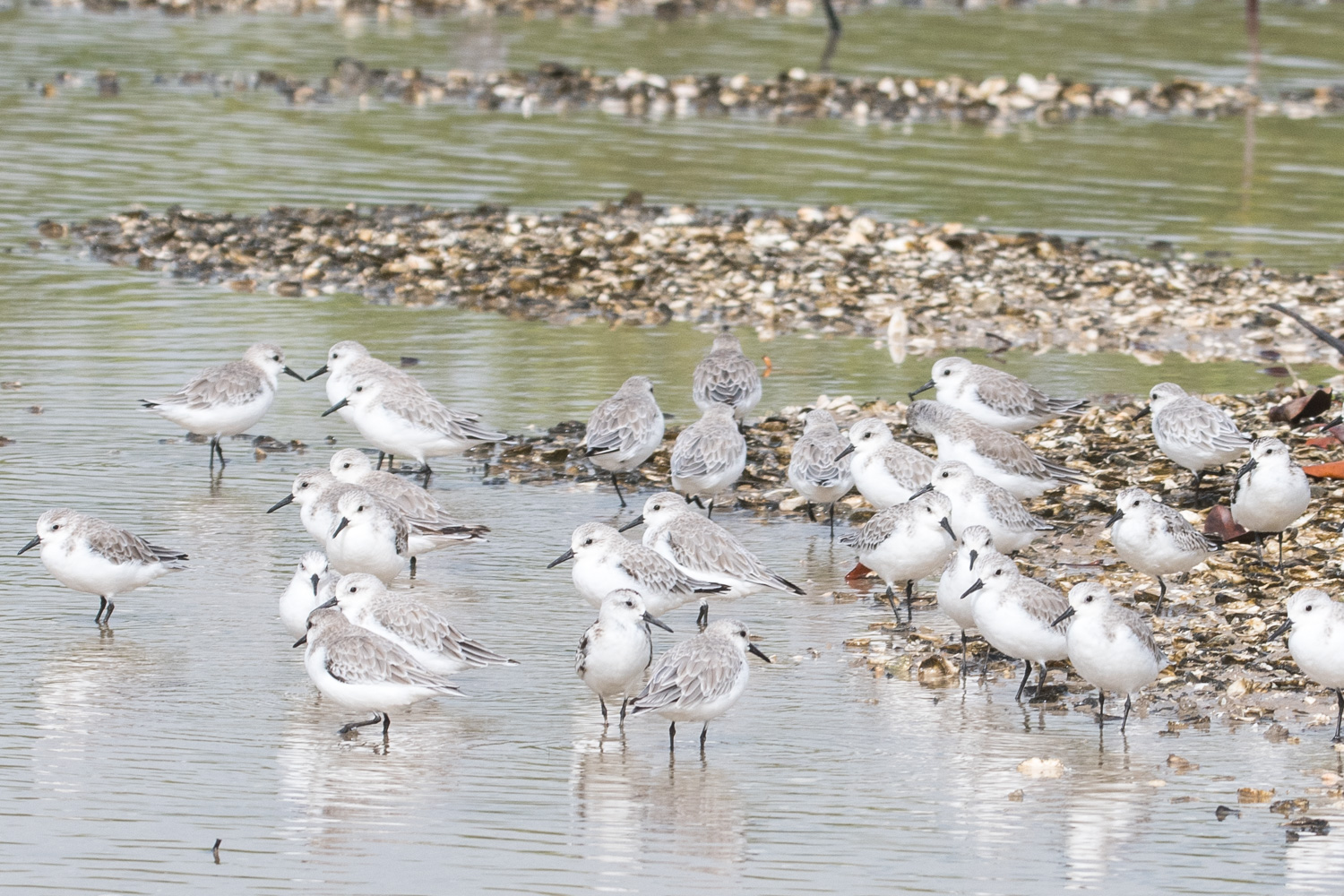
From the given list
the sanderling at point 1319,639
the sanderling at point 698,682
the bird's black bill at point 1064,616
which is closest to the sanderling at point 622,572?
the sanderling at point 698,682

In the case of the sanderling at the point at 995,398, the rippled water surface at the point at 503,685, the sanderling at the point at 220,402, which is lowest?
the rippled water surface at the point at 503,685

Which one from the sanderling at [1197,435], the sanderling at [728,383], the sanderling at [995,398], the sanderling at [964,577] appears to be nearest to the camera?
the sanderling at [964,577]

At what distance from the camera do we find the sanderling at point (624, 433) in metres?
14.4

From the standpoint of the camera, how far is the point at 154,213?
2541 cm

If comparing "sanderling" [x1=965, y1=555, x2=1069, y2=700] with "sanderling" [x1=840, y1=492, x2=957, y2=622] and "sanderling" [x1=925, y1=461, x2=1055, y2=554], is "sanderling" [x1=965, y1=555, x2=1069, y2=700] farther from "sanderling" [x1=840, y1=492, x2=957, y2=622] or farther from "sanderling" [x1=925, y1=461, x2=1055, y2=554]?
"sanderling" [x1=925, y1=461, x2=1055, y2=554]

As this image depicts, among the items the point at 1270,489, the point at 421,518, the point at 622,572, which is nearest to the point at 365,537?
the point at 421,518

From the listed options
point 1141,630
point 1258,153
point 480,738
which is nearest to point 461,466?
point 480,738

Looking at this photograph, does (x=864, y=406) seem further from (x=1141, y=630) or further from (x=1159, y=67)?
(x=1159, y=67)

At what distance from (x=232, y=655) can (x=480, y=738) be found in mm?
1980

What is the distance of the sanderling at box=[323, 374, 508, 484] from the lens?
590 inches

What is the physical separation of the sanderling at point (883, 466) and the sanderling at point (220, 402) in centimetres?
519

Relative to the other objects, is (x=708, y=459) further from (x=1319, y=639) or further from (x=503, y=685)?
(x=1319, y=639)

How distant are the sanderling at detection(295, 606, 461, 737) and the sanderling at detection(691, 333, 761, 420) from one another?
602cm

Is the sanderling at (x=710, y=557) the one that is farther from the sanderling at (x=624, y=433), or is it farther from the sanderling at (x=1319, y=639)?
the sanderling at (x=1319, y=639)
